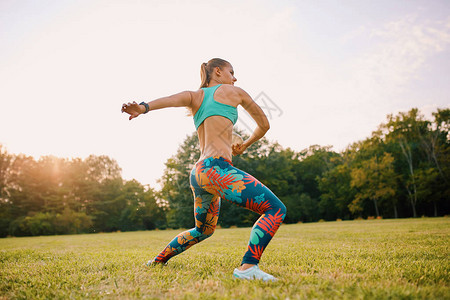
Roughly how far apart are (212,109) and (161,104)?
46 centimetres

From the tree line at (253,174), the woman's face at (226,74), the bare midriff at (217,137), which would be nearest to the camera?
the bare midriff at (217,137)

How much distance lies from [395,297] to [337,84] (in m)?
23.4

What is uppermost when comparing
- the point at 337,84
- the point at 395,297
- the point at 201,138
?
the point at 337,84

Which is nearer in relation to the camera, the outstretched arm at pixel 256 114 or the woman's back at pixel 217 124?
the woman's back at pixel 217 124

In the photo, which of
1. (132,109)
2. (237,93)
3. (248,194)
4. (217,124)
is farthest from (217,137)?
(132,109)

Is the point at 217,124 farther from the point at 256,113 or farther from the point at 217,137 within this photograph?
the point at 256,113

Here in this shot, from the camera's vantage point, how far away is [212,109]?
2.41 m

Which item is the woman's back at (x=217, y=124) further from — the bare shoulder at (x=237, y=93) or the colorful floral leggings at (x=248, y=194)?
the colorful floral leggings at (x=248, y=194)

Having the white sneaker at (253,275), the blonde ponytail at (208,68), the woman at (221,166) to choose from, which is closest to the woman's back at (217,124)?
the woman at (221,166)

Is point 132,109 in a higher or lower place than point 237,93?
lower

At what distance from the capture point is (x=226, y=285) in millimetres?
2006

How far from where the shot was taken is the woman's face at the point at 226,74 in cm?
274

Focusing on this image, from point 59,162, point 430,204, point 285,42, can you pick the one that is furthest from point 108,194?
point 430,204

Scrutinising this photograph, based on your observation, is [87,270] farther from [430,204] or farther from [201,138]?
[430,204]
